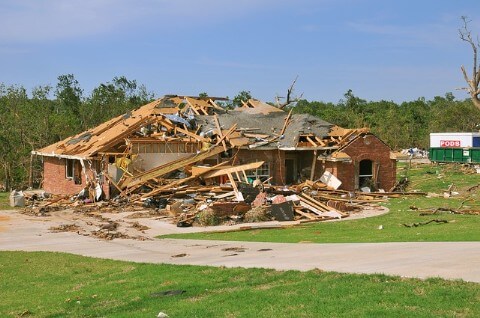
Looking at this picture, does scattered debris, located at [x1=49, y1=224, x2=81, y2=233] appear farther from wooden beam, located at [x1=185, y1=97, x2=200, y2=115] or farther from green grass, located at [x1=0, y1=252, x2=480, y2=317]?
wooden beam, located at [x1=185, y1=97, x2=200, y2=115]

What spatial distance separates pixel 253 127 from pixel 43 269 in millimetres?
25126

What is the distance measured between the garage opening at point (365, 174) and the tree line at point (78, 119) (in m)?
17.8

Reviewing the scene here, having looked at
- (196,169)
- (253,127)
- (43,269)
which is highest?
(253,127)

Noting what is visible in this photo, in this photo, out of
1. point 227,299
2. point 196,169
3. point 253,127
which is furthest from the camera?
point 253,127

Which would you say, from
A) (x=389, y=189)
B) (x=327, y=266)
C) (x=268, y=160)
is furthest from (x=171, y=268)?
(x=389, y=189)

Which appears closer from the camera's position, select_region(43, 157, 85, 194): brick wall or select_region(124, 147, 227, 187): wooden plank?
select_region(124, 147, 227, 187): wooden plank

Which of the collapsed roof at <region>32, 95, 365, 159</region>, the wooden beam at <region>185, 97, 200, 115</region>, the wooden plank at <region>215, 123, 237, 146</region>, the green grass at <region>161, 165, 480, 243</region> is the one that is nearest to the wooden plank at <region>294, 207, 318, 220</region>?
the green grass at <region>161, 165, 480, 243</region>

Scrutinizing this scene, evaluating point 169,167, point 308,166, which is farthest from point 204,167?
point 308,166

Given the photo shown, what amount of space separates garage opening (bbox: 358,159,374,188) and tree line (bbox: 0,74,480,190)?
17.8 metres

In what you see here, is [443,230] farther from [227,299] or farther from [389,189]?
[389,189]

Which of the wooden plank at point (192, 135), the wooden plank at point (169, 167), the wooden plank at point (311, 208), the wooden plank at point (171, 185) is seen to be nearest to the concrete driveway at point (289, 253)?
the wooden plank at point (171, 185)

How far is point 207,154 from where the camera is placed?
3538cm

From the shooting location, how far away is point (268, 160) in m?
37.8

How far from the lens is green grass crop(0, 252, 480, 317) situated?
30.9ft
